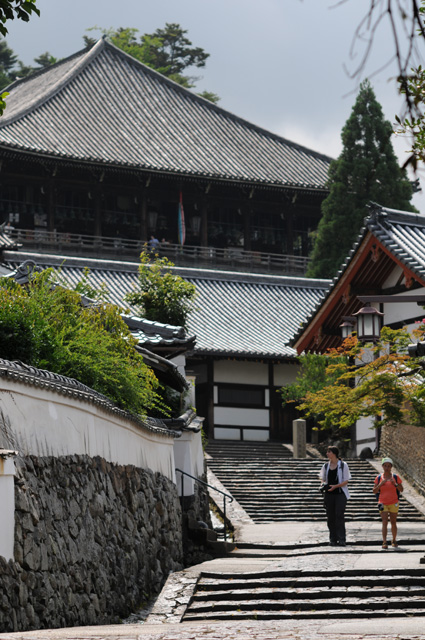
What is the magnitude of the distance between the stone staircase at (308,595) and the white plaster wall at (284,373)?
23427mm

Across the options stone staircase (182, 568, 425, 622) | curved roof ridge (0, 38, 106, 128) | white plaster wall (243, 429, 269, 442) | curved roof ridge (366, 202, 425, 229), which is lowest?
white plaster wall (243, 429, 269, 442)

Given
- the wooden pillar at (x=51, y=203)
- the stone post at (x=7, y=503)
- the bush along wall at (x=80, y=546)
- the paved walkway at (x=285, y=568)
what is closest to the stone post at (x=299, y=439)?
the paved walkway at (x=285, y=568)

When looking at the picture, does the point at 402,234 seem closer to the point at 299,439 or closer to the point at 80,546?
the point at 299,439

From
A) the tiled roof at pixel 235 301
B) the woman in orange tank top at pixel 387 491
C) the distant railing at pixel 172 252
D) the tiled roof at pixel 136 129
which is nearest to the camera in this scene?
the woman in orange tank top at pixel 387 491

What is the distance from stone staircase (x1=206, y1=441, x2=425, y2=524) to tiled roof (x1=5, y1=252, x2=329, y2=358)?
5748 mm

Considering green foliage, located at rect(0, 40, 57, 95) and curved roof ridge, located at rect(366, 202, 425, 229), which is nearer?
curved roof ridge, located at rect(366, 202, 425, 229)

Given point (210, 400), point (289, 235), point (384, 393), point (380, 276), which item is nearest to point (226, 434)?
point (210, 400)

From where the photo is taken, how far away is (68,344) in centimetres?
1364

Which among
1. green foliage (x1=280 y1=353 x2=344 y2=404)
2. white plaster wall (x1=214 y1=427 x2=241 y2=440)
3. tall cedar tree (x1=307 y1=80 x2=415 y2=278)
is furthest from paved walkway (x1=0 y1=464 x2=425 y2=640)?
tall cedar tree (x1=307 y1=80 x2=415 y2=278)

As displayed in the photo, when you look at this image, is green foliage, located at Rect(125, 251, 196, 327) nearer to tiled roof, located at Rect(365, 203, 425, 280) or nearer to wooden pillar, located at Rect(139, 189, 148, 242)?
tiled roof, located at Rect(365, 203, 425, 280)

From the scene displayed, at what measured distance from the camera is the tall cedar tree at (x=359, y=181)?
150 feet

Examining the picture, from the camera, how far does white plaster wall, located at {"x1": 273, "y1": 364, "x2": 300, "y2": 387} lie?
38.2 m

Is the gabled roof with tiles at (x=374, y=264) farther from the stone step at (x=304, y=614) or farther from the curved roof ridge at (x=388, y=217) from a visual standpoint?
the stone step at (x=304, y=614)

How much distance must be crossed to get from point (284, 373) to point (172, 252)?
13547mm
